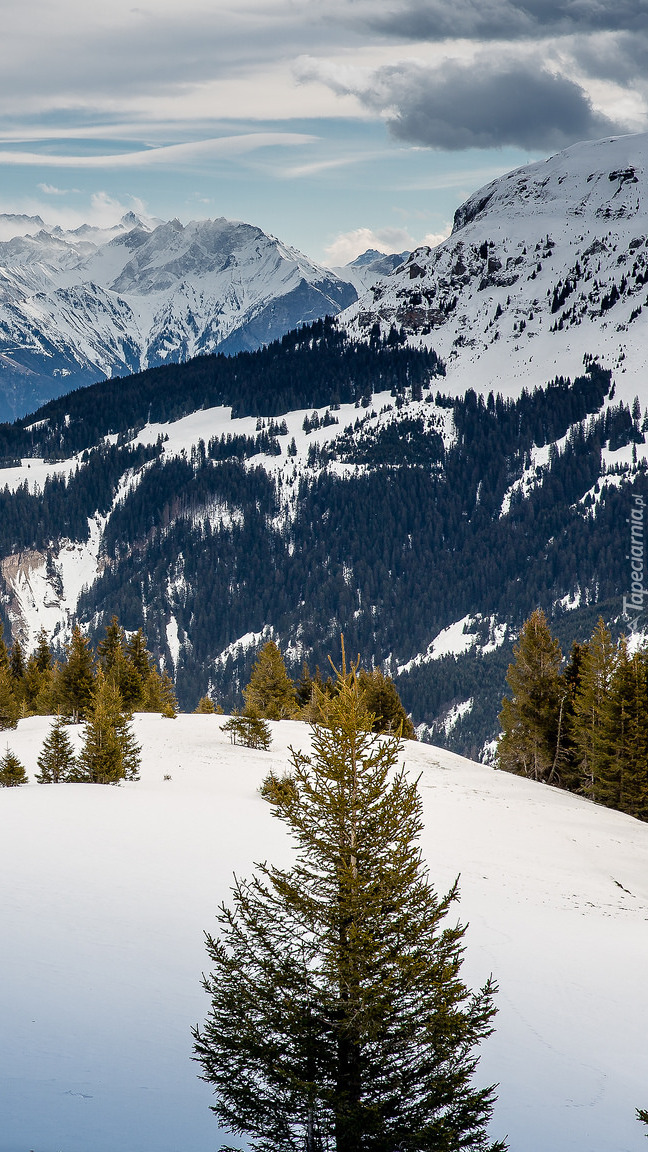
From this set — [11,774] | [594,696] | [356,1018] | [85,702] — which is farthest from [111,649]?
[356,1018]

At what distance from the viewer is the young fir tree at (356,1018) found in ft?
35.0

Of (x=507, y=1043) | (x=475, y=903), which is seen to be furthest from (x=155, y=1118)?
(x=475, y=903)

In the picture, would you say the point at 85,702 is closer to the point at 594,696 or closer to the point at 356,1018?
the point at 594,696

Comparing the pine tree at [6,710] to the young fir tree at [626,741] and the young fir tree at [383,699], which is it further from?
the young fir tree at [626,741]

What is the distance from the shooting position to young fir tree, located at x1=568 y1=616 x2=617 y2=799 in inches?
1791


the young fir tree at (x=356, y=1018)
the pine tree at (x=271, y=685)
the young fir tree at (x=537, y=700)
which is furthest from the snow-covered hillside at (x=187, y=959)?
the pine tree at (x=271, y=685)

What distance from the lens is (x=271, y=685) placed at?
6400 cm

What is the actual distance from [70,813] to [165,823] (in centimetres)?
282

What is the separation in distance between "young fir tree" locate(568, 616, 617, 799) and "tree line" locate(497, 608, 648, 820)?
0.17 ft

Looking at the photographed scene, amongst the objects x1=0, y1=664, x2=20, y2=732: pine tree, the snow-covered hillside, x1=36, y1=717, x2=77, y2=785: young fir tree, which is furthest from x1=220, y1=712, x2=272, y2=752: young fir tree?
x1=0, y1=664, x2=20, y2=732: pine tree

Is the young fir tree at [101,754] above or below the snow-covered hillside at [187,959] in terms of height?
above

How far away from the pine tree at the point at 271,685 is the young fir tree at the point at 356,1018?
50.0 m

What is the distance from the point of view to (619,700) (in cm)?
4362

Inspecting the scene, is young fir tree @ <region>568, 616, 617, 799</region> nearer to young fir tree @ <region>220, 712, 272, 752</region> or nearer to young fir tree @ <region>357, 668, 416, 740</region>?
young fir tree @ <region>357, 668, 416, 740</region>
